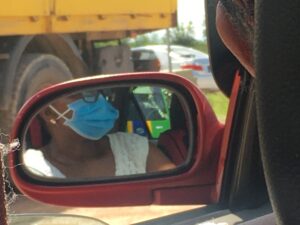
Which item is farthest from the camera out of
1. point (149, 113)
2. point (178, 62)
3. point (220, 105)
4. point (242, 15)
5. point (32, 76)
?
point (178, 62)

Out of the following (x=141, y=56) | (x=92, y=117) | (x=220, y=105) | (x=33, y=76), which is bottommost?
(x=220, y=105)

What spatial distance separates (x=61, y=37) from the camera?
8555 millimetres

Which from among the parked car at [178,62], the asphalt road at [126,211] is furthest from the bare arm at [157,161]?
the parked car at [178,62]

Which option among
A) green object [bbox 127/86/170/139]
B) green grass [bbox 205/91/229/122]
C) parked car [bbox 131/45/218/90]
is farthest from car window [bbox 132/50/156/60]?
green object [bbox 127/86/170/139]

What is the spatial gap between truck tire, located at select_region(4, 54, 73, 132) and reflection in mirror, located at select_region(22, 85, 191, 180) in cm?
469

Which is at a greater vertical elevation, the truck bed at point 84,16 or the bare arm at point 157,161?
the truck bed at point 84,16

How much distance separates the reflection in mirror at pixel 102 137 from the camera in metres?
2.32

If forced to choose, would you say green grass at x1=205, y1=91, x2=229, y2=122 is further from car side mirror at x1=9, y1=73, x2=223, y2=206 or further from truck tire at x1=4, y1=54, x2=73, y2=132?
truck tire at x1=4, y1=54, x2=73, y2=132

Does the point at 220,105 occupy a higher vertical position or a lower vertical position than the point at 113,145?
lower

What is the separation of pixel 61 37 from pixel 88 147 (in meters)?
6.28

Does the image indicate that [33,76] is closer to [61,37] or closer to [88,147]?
[61,37]

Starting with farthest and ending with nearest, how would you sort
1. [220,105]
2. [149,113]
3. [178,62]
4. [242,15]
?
[178,62] → [220,105] → [149,113] → [242,15]

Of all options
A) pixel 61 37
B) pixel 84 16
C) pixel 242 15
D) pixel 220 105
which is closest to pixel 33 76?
pixel 61 37

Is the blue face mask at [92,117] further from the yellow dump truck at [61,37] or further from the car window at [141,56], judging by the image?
the car window at [141,56]
